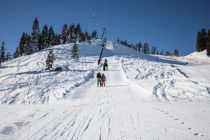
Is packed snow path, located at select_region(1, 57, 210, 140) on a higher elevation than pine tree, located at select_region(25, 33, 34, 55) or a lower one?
lower

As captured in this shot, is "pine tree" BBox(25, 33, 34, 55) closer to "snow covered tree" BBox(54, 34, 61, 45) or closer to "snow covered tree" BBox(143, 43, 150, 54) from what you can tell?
"snow covered tree" BBox(54, 34, 61, 45)

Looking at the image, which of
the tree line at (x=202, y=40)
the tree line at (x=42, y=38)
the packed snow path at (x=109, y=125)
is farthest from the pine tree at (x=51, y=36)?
the packed snow path at (x=109, y=125)

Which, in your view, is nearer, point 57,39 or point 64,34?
point 57,39

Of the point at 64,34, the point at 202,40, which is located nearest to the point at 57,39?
the point at 64,34

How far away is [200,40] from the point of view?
89.4 metres

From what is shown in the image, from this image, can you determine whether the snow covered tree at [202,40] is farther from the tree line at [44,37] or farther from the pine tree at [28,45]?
the pine tree at [28,45]

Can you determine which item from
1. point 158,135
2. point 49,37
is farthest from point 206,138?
point 49,37

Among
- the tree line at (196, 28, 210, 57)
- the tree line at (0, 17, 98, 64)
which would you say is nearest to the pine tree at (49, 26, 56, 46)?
the tree line at (0, 17, 98, 64)

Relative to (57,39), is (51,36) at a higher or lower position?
higher

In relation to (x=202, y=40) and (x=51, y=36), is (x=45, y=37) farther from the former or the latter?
(x=202, y=40)

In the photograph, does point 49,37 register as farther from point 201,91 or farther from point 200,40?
point 201,91

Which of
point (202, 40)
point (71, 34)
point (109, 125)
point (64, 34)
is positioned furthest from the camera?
point (71, 34)

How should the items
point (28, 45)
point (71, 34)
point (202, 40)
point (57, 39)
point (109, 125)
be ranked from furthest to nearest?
point (71, 34) → point (57, 39) → point (202, 40) → point (28, 45) → point (109, 125)

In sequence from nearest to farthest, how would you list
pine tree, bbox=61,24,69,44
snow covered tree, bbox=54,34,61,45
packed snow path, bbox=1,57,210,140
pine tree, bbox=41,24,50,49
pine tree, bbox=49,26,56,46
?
packed snow path, bbox=1,57,210,140 → pine tree, bbox=41,24,50,49 → pine tree, bbox=49,26,56,46 → snow covered tree, bbox=54,34,61,45 → pine tree, bbox=61,24,69,44
